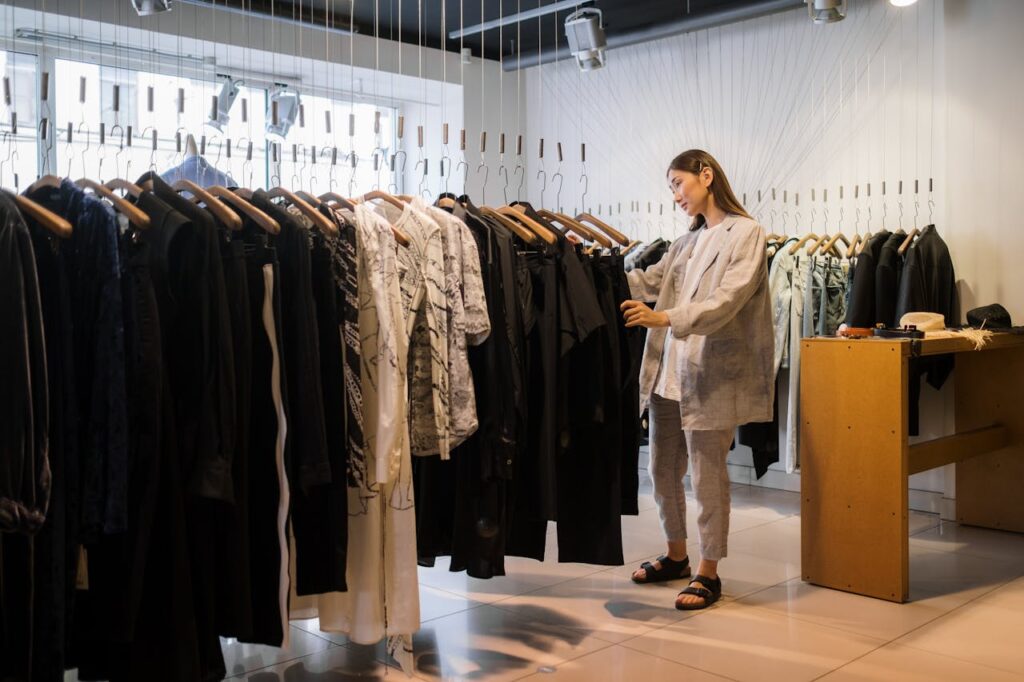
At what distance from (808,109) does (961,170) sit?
100 cm

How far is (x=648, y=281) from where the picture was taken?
3758mm

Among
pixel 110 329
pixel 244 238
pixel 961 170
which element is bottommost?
pixel 110 329

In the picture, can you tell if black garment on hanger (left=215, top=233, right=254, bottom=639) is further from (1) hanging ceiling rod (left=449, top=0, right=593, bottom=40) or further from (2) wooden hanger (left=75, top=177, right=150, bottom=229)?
(1) hanging ceiling rod (left=449, top=0, right=593, bottom=40)

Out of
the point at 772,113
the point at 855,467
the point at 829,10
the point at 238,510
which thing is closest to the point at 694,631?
the point at 855,467

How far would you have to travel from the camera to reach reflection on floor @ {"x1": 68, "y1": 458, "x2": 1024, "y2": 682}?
2.99 metres

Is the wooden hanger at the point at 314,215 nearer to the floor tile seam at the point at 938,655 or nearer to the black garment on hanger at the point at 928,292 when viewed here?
the floor tile seam at the point at 938,655

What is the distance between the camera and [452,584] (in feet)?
12.7

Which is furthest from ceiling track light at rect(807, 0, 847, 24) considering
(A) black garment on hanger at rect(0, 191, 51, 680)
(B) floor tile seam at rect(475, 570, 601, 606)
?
(A) black garment on hanger at rect(0, 191, 51, 680)

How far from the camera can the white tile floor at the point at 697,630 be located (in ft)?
9.82

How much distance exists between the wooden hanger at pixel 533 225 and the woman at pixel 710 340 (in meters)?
0.47

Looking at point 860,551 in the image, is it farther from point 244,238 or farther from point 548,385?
point 244,238

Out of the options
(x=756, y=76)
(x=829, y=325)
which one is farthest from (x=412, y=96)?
(x=829, y=325)

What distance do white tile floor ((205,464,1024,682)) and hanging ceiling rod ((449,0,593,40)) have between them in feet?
10.4

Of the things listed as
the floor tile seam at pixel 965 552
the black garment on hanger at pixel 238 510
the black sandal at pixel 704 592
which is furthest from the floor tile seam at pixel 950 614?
the black garment on hanger at pixel 238 510
